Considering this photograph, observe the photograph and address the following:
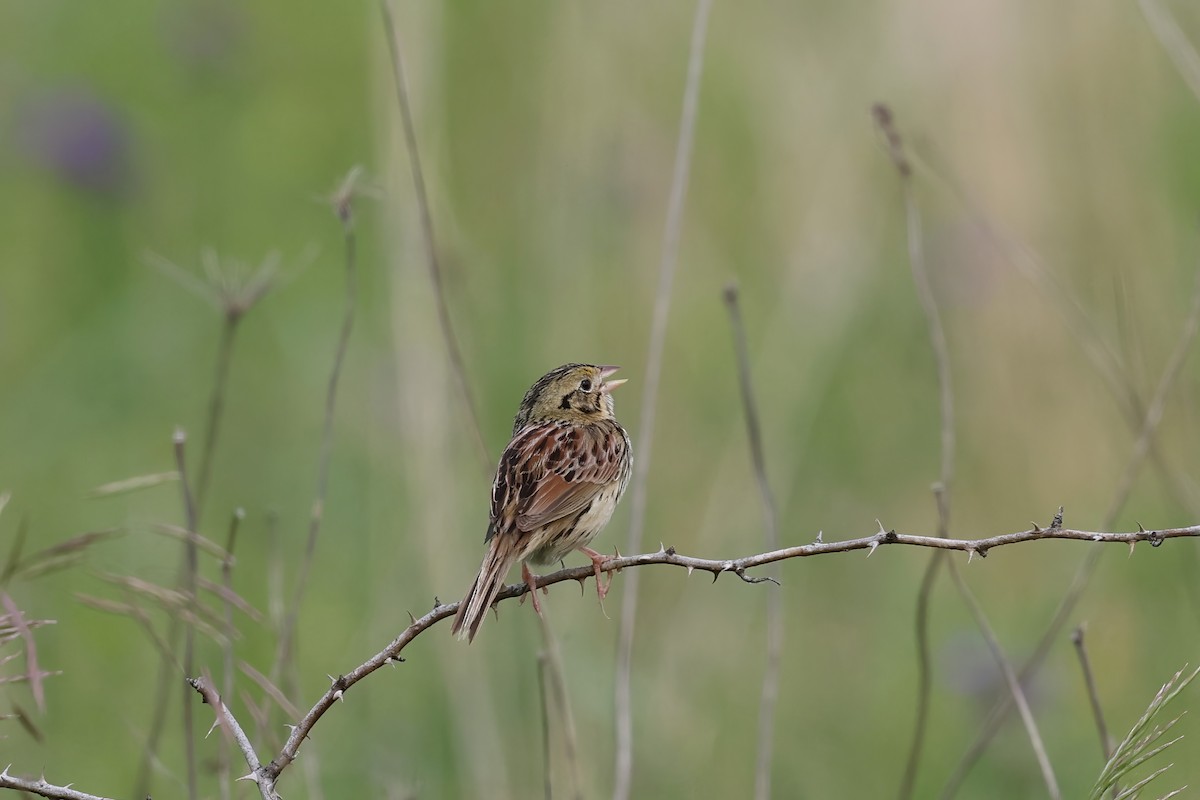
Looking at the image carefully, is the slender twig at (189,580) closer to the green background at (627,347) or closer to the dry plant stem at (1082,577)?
the green background at (627,347)

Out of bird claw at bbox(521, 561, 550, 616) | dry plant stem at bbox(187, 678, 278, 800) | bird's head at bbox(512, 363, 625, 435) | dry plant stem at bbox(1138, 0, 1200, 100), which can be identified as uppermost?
dry plant stem at bbox(1138, 0, 1200, 100)

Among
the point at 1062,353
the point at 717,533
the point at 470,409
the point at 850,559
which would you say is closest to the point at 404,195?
the point at 717,533

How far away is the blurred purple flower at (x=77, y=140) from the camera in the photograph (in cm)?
689

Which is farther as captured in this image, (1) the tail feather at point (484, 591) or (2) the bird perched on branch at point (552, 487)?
(2) the bird perched on branch at point (552, 487)

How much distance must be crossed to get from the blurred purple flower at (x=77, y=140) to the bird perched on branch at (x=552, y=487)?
142 inches

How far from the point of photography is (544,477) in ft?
11.7

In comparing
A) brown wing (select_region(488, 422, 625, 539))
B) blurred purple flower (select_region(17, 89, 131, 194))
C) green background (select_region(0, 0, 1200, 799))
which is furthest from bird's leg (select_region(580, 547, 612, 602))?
blurred purple flower (select_region(17, 89, 131, 194))

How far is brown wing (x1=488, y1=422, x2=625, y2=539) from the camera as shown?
136 inches

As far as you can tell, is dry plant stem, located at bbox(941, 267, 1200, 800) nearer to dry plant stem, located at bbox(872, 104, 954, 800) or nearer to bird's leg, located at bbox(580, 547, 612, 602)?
dry plant stem, located at bbox(872, 104, 954, 800)

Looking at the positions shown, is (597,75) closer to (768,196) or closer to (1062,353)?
(768,196)

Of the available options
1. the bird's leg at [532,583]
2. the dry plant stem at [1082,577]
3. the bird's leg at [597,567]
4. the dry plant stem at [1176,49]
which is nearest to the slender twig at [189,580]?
the bird's leg at [532,583]

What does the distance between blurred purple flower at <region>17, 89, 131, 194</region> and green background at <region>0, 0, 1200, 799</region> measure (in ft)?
0.08

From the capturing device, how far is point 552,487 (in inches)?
139

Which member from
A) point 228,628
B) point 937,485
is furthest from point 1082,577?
point 228,628
